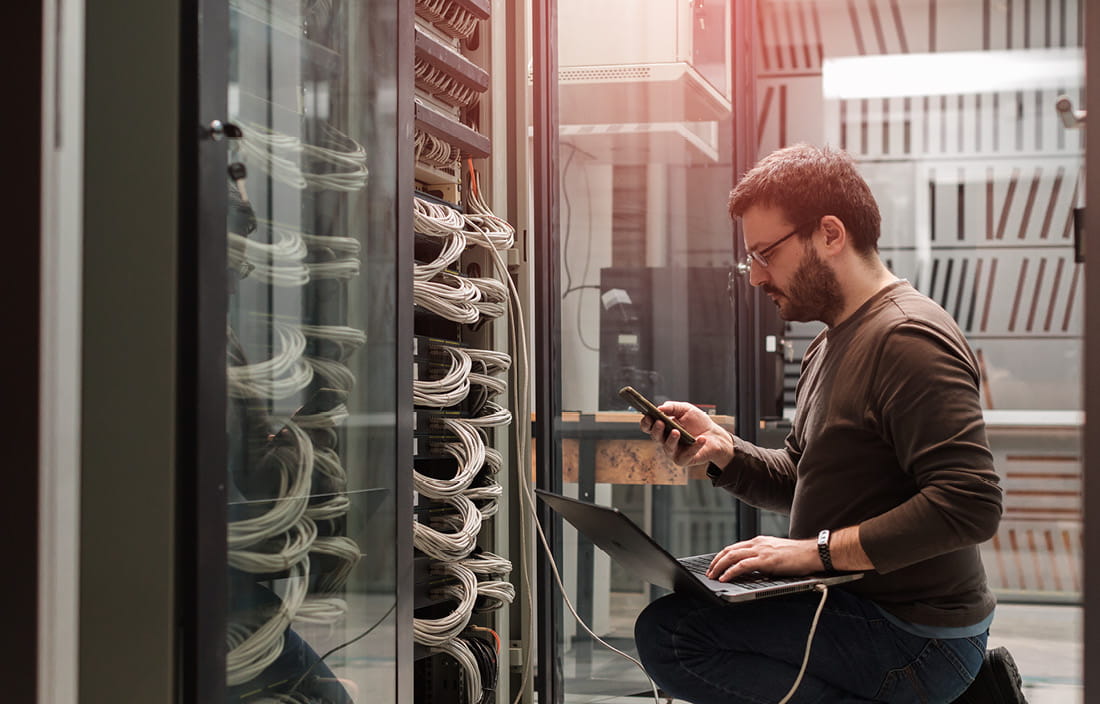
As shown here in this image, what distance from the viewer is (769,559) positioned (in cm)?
153

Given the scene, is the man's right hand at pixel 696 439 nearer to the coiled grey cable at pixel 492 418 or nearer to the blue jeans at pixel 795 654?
the blue jeans at pixel 795 654

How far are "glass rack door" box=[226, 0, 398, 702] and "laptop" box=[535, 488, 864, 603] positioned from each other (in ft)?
1.06

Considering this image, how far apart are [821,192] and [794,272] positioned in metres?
0.14

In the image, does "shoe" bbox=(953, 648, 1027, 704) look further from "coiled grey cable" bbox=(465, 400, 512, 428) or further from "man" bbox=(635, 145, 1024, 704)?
"coiled grey cable" bbox=(465, 400, 512, 428)

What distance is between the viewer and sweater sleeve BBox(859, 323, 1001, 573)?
1.39 m

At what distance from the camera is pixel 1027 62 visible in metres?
5.19

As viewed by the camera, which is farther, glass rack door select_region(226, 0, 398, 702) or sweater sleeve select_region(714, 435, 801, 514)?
sweater sleeve select_region(714, 435, 801, 514)

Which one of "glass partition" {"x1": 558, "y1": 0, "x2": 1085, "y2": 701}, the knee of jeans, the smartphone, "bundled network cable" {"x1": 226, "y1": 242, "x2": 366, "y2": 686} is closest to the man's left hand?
the knee of jeans

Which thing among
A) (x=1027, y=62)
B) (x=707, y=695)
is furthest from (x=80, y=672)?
(x=1027, y=62)

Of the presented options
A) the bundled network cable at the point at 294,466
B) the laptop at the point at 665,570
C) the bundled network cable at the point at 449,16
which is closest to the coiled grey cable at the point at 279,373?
the bundled network cable at the point at 294,466

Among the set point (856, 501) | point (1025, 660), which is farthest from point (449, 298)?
point (1025, 660)

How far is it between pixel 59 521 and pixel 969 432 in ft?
3.74

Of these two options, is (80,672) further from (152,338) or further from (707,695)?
(707,695)

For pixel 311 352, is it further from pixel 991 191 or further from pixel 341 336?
pixel 991 191
